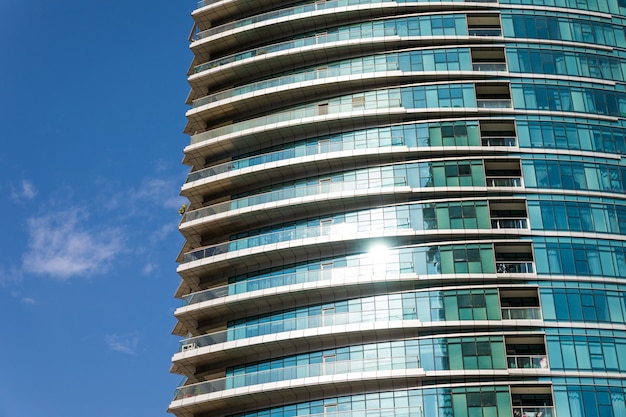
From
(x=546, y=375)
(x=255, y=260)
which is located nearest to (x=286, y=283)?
(x=255, y=260)

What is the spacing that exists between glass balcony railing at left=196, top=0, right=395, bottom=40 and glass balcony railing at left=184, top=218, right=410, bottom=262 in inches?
888

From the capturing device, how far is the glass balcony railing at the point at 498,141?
3063 inches

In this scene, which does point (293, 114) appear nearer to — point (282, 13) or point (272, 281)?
point (282, 13)

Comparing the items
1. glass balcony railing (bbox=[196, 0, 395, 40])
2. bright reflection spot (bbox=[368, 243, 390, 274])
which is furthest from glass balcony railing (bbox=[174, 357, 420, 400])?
glass balcony railing (bbox=[196, 0, 395, 40])

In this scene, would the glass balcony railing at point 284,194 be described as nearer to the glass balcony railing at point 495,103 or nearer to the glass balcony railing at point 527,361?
the glass balcony railing at point 495,103

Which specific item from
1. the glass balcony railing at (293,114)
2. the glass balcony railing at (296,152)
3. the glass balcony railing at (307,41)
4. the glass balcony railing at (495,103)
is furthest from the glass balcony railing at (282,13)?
the glass balcony railing at (296,152)

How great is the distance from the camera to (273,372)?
72125mm

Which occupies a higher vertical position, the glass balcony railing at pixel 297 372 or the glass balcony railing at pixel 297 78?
the glass balcony railing at pixel 297 78

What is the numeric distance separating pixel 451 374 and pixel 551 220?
52.1 feet

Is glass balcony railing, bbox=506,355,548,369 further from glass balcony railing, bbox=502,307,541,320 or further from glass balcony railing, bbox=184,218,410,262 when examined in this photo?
glass balcony railing, bbox=184,218,410,262

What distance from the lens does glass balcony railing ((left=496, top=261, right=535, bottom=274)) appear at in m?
72.1

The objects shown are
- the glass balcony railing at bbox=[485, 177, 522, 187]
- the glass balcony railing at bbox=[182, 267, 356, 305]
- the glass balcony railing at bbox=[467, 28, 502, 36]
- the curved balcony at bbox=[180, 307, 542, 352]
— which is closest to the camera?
the curved balcony at bbox=[180, 307, 542, 352]

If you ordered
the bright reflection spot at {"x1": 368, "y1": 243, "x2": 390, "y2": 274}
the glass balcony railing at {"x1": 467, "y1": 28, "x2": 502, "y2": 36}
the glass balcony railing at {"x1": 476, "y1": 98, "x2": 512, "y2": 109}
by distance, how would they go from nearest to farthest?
the bright reflection spot at {"x1": 368, "y1": 243, "x2": 390, "y2": 274} → the glass balcony railing at {"x1": 476, "y1": 98, "x2": 512, "y2": 109} → the glass balcony railing at {"x1": 467, "y1": 28, "x2": 502, "y2": 36}

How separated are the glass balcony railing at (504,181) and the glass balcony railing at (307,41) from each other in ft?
55.6
